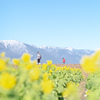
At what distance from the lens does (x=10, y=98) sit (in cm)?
218

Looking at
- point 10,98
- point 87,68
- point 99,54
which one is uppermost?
point 99,54

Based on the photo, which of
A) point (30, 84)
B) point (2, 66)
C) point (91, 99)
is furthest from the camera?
point (30, 84)

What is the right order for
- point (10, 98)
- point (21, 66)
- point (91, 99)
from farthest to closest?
point (21, 66) → point (91, 99) → point (10, 98)

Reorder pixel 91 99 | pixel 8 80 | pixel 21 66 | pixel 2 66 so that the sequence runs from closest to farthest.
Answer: pixel 8 80 < pixel 2 66 < pixel 91 99 < pixel 21 66

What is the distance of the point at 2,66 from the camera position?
7.63 feet

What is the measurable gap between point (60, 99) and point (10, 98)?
4.16m

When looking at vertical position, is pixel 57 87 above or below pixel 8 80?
above

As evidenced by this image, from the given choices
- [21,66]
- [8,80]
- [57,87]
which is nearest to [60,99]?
[57,87]

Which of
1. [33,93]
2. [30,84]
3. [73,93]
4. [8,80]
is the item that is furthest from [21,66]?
[8,80]

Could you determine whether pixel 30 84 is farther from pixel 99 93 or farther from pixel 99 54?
pixel 99 93

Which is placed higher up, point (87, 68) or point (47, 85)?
point (87, 68)

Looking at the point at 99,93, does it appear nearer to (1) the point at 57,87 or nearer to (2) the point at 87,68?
(1) the point at 57,87

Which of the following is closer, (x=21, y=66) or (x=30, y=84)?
(x=30, y=84)

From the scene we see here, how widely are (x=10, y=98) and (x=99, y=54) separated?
104 centimetres
